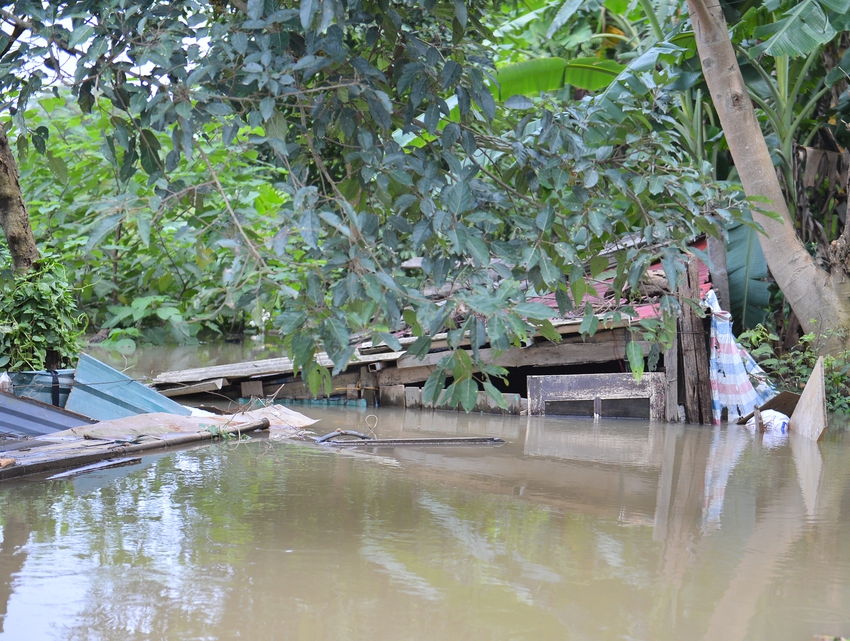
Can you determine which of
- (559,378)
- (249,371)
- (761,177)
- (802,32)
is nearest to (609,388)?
(559,378)

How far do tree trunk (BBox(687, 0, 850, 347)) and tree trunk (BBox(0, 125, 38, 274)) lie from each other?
22.5ft

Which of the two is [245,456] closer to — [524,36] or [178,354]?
[178,354]

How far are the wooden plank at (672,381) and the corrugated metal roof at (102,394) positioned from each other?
17.3ft

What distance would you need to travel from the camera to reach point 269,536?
3.70 m

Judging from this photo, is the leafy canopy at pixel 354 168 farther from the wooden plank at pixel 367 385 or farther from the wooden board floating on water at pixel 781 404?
the wooden plank at pixel 367 385

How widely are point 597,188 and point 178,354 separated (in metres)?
9.55

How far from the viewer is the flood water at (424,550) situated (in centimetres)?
281

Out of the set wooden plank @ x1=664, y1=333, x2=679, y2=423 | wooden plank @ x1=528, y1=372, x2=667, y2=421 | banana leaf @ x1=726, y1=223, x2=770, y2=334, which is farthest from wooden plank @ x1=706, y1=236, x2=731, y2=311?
wooden plank @ x1=528, y1=372, x2=667, y2=421

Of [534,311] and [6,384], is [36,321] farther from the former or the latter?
[534,311]

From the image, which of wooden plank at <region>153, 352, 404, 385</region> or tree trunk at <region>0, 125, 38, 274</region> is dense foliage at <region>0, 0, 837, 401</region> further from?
wooden plank at <region>153, 352, 404, 385</region>

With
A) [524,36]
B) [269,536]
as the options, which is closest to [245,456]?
[269,536]

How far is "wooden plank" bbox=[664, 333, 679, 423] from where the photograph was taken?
8406 mm

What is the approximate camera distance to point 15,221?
7.01 metres

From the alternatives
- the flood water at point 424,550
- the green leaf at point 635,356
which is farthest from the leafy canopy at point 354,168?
the flood water at point 424,550
